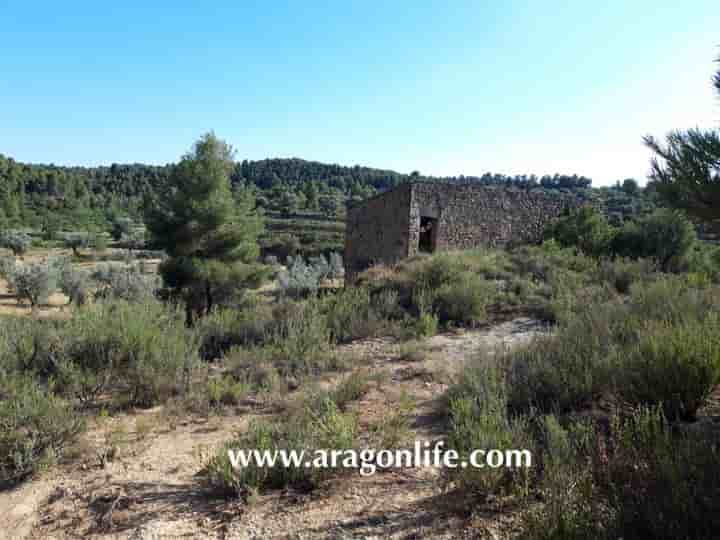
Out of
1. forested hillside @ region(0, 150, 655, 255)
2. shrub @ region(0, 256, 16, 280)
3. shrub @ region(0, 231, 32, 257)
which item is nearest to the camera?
shrub @ region(0, 256, 16, 280)

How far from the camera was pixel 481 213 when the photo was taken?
1520 centimetres

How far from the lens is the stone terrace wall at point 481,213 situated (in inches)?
556

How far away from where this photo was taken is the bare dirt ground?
1961mm

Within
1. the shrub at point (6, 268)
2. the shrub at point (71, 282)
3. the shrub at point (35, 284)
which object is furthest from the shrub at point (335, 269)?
the shrub at point (6, 268)

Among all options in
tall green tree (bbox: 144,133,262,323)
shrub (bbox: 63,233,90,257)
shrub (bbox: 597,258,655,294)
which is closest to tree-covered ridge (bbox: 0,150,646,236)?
shrub (bbox: 63,233,90,257)

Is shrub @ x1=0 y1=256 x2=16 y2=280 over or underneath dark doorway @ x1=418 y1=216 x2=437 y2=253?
underneath

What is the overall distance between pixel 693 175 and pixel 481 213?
13.2 meters

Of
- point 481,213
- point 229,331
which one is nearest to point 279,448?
point 229,331

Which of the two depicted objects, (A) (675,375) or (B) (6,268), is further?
(B) (6,268)

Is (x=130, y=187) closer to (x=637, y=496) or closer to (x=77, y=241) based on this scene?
(x=77, y=241)

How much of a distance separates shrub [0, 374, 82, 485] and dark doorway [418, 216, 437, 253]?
12529 mm

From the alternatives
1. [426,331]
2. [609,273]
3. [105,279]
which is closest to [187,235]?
[105,279]

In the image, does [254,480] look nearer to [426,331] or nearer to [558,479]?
[558,479]

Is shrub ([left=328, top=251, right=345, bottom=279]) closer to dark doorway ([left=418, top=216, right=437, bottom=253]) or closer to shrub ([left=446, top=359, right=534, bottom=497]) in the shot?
dark doorway ([left=418, top=216, right=437, bottom=253])
